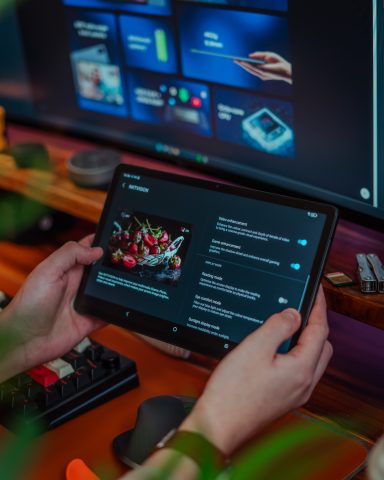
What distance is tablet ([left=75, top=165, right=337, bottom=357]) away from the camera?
0.90 metres

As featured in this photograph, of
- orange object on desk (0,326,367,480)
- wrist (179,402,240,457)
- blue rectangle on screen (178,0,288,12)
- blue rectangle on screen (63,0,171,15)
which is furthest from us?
blue rectangle on screen (63,0,171,15)

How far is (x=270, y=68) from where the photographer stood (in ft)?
3.54

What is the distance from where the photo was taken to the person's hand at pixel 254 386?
72 centimetres

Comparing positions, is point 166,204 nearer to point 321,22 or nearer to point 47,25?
point 321,22

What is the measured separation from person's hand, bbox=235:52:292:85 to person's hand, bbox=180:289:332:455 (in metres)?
0.44

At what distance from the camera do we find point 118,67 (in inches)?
52.1

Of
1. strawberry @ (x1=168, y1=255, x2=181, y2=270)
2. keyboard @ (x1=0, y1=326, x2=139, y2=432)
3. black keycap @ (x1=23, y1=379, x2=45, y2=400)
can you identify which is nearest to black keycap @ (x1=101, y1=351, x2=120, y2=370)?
keyboard @ (x1=0, y1=326, x2=139, y2=432)

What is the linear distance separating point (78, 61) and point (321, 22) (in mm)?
597

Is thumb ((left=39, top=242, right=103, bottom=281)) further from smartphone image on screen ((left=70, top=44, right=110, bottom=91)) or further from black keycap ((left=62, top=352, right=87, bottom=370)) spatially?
smartphone image on screen ((left=70, top=44, right=110, bottom=91))

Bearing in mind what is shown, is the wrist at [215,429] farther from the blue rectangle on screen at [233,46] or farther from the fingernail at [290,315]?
the blue rectangle on screen at [233,46]

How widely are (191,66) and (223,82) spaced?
8cm

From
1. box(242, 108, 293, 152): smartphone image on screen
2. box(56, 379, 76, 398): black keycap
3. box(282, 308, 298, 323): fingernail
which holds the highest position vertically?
box(242, 108, 293, 152): smartphone image on screen

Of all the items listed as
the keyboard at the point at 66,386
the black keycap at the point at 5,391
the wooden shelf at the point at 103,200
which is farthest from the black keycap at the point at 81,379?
the wooden shelf at the point at 103,200

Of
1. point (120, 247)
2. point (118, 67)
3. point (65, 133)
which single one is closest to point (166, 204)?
point (120, 247)
